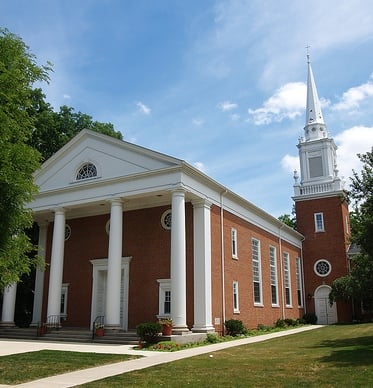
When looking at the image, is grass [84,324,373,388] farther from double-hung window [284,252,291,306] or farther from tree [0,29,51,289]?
double-hung window [284,252,291,306]

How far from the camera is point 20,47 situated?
1199 cm

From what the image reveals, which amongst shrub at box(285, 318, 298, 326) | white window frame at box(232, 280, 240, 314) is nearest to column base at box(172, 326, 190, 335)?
white window frame at box(232, 280, 240, 314)

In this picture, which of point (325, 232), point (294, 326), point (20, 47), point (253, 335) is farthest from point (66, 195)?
point (325, 232)

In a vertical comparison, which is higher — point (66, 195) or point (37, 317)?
point (66, 195)

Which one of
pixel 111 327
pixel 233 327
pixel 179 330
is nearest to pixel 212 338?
pixel 179 330

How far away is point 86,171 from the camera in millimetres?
25938

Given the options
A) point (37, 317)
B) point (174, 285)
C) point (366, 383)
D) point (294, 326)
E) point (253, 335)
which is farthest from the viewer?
point (294, 326)

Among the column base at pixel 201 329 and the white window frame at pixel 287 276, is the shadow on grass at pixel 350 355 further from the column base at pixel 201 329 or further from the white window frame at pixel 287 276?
the white window frame at pixel 287 276

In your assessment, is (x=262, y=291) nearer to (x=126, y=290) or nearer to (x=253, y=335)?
(x=253, y=335)

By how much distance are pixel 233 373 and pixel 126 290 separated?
14793 mm

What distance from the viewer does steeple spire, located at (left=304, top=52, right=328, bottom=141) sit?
143 ft

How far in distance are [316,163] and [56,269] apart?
26.3 m

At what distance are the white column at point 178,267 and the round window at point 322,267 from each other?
862 inches

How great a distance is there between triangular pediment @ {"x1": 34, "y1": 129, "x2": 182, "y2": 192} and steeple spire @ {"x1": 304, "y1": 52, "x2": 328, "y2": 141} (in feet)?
79.0
